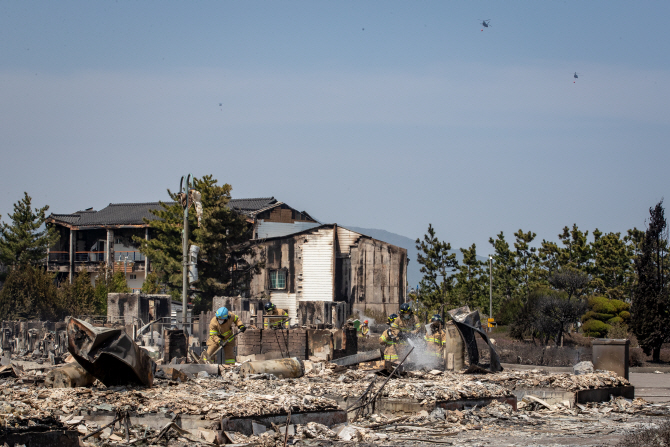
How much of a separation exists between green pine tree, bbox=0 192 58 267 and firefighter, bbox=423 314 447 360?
34.5 m

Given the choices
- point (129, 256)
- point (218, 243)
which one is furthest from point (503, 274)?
point (129, 256)

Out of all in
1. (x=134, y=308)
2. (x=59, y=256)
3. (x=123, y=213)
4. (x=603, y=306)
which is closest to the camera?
(x=134, y=308)

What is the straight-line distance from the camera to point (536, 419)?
11977 millimetres

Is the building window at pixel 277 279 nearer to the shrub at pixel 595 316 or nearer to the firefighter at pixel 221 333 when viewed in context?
the shrub at pixel 595 316

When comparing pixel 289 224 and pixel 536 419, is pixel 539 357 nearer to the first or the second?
pixel 536 419

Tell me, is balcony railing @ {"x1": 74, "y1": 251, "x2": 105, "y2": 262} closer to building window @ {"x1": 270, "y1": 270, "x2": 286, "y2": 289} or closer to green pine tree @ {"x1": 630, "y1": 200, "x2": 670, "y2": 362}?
building window @ {"x1": 270, "y1": 270, "x2": 286, "y2": 289}

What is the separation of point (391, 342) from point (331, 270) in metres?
29.4

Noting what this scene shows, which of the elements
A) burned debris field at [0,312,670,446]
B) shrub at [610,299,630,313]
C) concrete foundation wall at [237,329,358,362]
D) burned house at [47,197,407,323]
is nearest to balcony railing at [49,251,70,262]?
burned house at [47,197,407,323]

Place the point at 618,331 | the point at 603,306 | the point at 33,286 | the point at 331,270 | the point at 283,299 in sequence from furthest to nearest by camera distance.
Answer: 1. the point at 283,299
2. the point at 331,270
3. the point at 33,286
4. the point at 603,306
5. the point at 618,331

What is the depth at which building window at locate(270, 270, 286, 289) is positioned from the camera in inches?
1924

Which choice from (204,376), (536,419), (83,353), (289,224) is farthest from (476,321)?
(289,224)

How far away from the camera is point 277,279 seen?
4906cm

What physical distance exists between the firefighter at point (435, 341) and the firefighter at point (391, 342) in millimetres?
756

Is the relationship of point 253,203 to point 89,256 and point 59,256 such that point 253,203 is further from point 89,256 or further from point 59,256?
point 59,256
